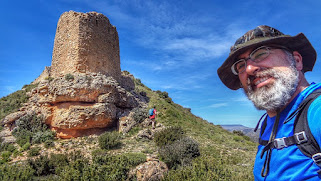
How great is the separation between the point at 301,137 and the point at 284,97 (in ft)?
1.07

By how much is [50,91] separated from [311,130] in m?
13.4

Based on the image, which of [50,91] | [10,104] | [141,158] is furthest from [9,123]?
[141,158]

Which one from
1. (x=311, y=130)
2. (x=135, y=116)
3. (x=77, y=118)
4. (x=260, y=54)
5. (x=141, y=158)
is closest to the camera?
(x=311, y=130)

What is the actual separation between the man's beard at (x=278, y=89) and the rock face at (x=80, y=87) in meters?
10.9

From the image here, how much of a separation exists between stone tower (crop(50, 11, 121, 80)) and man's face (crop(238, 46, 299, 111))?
12094mm

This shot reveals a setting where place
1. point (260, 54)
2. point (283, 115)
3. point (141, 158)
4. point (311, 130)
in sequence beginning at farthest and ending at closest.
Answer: point (141, 158), point (260, 54), point (283, 115), point (311, 130)

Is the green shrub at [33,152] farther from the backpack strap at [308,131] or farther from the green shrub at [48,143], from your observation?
the backpack strap at [308,131]

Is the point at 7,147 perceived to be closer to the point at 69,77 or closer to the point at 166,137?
the point at 69,77

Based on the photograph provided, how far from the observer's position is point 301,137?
1.02 metres

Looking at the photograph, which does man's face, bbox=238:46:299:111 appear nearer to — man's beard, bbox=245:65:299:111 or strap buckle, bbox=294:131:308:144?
man's beard, bbox=245:65:299:111

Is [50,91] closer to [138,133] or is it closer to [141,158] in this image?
[138,133]

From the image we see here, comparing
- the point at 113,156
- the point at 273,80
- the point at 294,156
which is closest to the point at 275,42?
the point at 273,80

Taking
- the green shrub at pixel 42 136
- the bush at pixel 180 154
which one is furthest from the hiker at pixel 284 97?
the green shrub at pixel 42 136

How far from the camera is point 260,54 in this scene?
4.62 ft
